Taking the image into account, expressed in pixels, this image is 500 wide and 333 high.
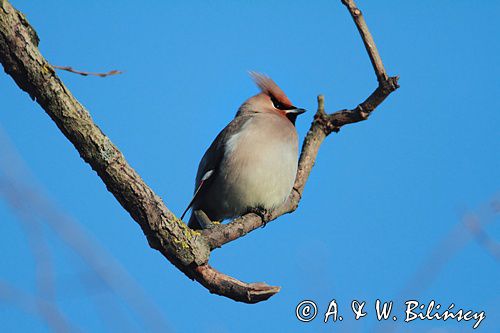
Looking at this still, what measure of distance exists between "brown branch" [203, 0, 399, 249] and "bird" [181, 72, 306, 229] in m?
0.21

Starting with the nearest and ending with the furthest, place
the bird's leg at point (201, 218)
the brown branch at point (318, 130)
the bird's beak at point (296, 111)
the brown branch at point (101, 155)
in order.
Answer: the brown branch at point (101, 155), the brown branch at point (318, 130), the bird's leg at point (201, 218), the bird's beak at point (296, 111)

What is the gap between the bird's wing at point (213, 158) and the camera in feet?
18.0

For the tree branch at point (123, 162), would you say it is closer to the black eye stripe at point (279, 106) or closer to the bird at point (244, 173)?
the bird at point (244, 173)

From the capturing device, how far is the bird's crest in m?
6.42

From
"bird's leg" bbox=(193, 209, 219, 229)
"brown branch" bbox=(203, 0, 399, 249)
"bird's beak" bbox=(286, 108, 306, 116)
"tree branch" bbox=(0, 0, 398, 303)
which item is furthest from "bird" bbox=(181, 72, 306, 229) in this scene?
"tree branch" bbox=(0, 0, 398, 303)

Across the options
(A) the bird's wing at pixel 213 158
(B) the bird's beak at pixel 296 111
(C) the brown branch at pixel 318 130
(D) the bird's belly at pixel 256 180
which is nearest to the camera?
Answer: (C) the brown branch at pixel 318 130

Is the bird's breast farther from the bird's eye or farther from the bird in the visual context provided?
the bird's eye

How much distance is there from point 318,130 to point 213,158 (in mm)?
1097

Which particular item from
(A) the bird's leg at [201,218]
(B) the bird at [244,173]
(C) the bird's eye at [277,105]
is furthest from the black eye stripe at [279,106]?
(A) the bird's leg at [201,218]

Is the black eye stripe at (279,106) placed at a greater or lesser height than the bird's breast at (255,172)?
greater

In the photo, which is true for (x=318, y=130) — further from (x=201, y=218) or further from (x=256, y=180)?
(x=201, y=218)

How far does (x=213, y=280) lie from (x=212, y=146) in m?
2.19

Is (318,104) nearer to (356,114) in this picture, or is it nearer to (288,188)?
(356,114)

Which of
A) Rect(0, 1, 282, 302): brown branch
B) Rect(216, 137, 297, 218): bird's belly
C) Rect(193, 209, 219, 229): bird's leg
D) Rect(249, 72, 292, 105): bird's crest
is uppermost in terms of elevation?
Rect(249, 72, 292, 105): bird's crest
